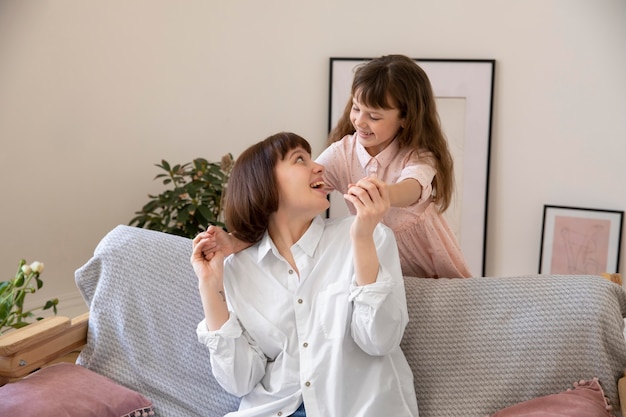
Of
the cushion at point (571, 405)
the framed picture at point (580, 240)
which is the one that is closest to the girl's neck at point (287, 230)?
the cushion at point (571, 405)

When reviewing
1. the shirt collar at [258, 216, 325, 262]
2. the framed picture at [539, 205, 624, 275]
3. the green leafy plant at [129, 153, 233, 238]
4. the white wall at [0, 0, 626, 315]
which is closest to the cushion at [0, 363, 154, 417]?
the shirt collar at [258, 216, 325, 262]

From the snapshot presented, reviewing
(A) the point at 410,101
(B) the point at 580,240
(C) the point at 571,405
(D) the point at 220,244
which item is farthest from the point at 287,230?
(B) the point at 580,240

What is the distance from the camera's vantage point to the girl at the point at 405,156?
6.31ft

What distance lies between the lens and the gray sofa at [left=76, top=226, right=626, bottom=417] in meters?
1.70

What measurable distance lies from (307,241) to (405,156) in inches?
16.1

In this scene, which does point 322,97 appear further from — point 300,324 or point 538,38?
point 300,324

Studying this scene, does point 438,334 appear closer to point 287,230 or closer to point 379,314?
point 379,314

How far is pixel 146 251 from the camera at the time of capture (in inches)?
77.0

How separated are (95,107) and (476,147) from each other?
5.36ft

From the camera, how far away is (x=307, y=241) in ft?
5.81

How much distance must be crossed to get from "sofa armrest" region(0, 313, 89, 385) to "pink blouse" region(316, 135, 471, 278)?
0.78 m

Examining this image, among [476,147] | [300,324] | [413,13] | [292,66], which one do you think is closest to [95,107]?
[292,66]

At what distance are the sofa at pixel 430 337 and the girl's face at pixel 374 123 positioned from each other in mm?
372

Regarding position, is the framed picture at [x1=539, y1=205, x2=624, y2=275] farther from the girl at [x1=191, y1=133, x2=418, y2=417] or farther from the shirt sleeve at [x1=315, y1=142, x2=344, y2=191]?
the girl at [x1=191, y1=133, x2=418, y2=417]
